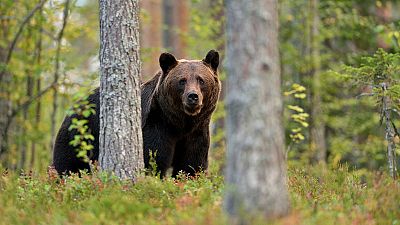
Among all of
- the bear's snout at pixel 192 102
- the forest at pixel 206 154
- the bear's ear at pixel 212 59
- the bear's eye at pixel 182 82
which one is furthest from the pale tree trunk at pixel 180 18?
the bear's snout at pixel 192 102

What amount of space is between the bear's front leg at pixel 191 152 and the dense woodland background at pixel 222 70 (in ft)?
9.48

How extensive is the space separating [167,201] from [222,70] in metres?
10.1

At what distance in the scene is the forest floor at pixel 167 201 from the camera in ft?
17.1

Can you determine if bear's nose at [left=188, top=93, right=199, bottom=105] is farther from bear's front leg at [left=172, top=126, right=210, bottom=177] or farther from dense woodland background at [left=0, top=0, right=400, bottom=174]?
dense woodland background at [left=0, top=0, right=400, bottom=174]

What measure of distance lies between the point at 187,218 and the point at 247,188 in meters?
0.50

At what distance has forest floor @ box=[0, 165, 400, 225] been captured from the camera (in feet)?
17.1

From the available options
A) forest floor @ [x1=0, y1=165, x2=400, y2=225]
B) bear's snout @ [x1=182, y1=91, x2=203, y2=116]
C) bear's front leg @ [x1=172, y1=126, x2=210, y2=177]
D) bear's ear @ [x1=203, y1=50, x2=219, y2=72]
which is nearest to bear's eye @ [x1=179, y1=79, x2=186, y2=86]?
bear's snout @ [x1=182, y1=91, x2=203, y2=116]

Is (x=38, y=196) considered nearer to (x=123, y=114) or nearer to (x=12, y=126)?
(x=123, y=114)

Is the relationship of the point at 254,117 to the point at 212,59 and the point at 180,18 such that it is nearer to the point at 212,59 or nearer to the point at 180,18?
the point at 212,59

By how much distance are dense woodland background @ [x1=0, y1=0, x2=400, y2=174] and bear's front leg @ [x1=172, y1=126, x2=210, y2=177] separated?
2.89m

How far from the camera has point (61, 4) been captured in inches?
471

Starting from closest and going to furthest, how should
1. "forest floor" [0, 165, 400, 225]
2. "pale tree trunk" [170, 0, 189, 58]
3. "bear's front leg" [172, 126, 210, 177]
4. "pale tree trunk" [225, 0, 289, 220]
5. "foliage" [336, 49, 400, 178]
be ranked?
"pale tree trunk" [225, 0, 289, 220] < "forest floor" [0, 165, 400, 225] < "foliage" [336, 49, 400, 178] < "bear's front leg" [172, 126, 210, 177] < "pale tree trunk" [170, 0, 189, 58]

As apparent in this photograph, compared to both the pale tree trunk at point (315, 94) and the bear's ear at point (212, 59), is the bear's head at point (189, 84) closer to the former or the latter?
the bear's ear at point (212, 59)

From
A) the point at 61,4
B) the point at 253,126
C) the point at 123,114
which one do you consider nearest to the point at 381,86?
the point at 123,114
